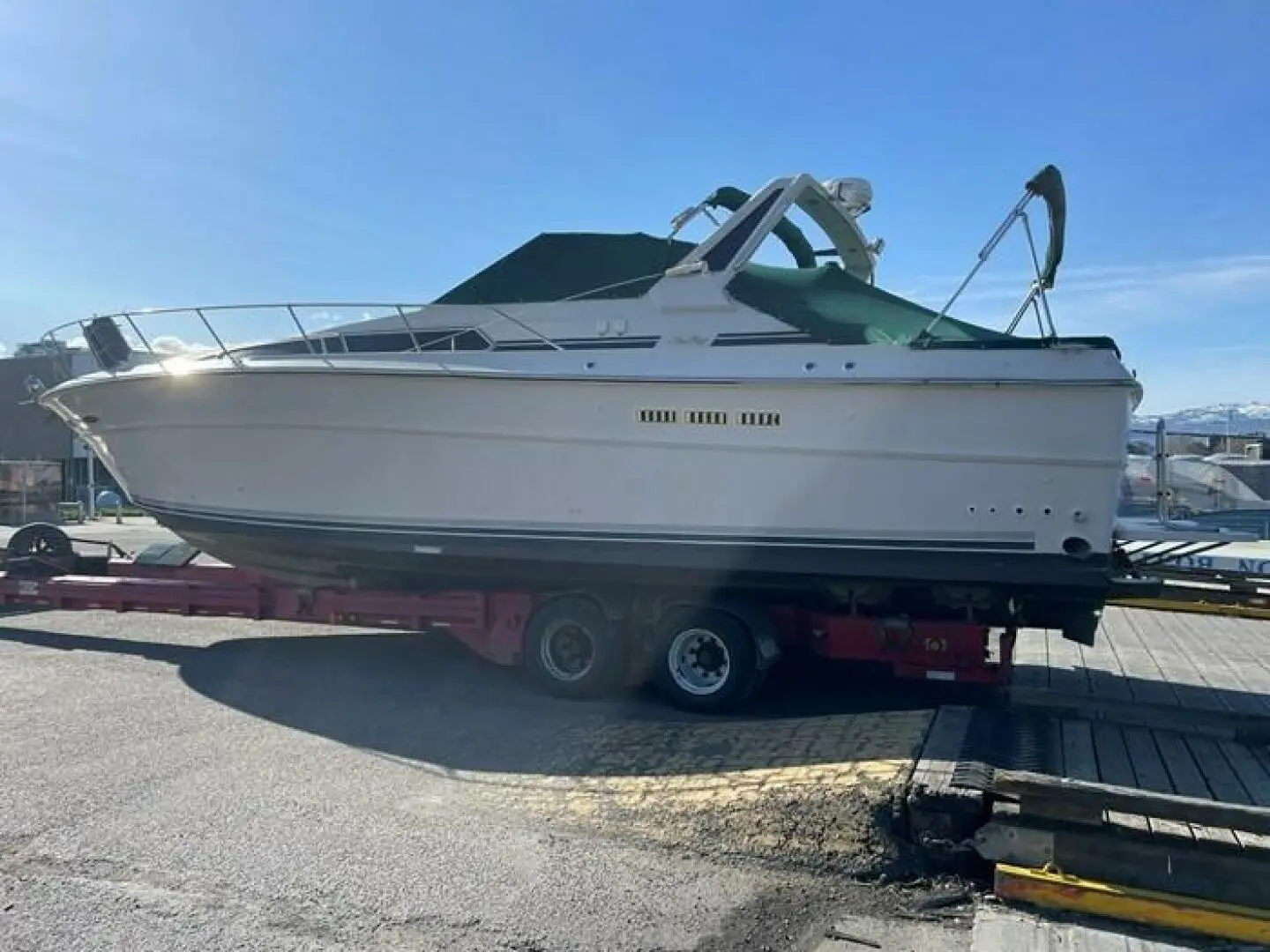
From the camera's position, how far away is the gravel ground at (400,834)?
3.28 meters

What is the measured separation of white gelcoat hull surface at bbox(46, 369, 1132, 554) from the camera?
18.0 feet

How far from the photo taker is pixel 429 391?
6.38 meters

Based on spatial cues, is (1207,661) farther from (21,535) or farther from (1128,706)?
(21,535)

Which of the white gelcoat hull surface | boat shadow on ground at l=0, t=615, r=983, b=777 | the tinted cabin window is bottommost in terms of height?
boat shadow on ground at l=0, t=615, r=983, b=777

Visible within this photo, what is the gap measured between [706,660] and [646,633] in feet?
1.42

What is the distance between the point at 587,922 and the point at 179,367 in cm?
544

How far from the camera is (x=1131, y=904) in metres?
3.25

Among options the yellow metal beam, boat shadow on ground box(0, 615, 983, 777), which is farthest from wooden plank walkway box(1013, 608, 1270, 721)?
the yellow metal beam

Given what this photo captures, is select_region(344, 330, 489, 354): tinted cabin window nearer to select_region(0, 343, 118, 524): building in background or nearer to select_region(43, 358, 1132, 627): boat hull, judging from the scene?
select_region(43, 358, 1132, 627): boat hull

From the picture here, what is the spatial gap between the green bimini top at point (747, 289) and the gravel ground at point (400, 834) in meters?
2.24

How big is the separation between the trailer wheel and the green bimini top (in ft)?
5.93

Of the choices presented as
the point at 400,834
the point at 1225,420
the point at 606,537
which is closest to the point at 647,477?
the point at 606,537

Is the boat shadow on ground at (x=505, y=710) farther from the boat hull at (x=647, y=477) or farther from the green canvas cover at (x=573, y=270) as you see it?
the green canvas cover at (x=573, y=270)

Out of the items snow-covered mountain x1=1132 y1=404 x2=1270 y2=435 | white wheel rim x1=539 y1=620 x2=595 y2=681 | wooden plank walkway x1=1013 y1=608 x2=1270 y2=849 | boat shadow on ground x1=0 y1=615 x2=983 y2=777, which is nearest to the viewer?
wooden plank walkway x1=1013 y1=608 x2=1270 y2=849
